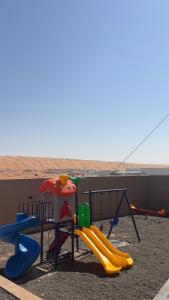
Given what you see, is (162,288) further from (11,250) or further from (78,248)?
(11,250)

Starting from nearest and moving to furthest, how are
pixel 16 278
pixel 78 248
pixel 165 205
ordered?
1. pixel 16 278
2. pixel 78 248
3. pixel 165 205

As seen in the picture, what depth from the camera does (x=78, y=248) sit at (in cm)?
847

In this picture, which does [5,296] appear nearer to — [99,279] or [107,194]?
[99,279]

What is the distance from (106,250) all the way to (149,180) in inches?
397

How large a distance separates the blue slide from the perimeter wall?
3.52m

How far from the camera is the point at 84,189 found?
13.7 meters

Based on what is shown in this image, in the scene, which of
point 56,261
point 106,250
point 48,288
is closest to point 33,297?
→ point 48,288

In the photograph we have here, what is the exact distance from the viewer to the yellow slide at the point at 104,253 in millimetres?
6903

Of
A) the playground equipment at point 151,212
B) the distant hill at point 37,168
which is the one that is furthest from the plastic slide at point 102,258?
the distant hill at point 37,168

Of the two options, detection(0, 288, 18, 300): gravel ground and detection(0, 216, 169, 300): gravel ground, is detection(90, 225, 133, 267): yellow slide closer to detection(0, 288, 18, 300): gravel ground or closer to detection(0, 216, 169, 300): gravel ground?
detection(0, 216, 169, 300): gravel ground

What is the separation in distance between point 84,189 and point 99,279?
7274 mm

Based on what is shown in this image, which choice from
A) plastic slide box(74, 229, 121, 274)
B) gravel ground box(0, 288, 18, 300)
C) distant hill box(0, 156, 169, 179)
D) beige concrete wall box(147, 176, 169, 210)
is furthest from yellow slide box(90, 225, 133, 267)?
distant hill box(0, 156, 169, 179)

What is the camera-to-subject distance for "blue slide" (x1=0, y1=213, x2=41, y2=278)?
6.74m

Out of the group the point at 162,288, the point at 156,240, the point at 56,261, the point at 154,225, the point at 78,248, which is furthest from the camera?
the point at 154,225
